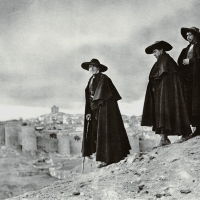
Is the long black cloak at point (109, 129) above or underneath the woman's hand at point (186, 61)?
underneath

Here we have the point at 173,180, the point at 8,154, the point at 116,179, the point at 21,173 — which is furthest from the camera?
the point at 8,154

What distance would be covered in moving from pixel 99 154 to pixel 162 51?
231 cm

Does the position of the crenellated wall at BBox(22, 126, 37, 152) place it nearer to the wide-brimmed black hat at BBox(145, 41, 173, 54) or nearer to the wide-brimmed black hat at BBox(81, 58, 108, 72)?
the wide-brimmed black hat at BBox(81, 58, 108, 72)

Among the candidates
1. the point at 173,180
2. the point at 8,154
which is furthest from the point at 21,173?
the point at 173,180

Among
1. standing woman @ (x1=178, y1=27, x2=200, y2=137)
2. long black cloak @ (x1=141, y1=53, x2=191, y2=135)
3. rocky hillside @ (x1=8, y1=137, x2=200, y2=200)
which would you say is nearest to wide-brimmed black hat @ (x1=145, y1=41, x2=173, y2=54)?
long black cloak @ (x1=141, y1=53, x2=191, y2=135)

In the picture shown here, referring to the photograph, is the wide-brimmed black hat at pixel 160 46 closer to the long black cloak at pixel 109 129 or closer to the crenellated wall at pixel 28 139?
the long black cloak at pixel 109 129

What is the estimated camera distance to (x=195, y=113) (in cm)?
519

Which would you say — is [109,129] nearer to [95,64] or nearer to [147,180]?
[95,64]

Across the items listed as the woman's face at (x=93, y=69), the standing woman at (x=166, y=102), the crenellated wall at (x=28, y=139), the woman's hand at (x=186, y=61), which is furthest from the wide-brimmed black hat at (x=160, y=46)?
the crenellated wall at (x=28, y=139)

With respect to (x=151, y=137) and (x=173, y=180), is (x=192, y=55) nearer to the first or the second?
(x=173, y=180)

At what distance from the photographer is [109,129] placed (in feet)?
18.1

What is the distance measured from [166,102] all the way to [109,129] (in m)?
1.16

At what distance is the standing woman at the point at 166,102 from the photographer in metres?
5.36

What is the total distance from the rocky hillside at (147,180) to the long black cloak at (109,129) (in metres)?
0.36
